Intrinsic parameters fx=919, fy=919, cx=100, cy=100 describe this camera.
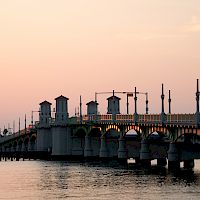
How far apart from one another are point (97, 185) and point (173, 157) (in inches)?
1588

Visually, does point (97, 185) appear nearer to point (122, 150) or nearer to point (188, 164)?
point (188, 164)

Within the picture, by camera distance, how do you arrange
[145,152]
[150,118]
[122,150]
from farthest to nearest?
[122,150], [145,152], [150,118]

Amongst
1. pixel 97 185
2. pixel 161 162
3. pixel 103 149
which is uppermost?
pixel 103 149

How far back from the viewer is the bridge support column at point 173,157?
161 meters

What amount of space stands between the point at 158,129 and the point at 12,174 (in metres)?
28.9

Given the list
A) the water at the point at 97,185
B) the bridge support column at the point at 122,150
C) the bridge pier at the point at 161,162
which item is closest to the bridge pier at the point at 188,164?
the bridge pier at the point at 161,162

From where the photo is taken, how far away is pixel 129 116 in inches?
7146

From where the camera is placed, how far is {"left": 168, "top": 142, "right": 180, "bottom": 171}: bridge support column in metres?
161

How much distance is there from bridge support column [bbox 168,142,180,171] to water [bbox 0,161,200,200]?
21.7 feet

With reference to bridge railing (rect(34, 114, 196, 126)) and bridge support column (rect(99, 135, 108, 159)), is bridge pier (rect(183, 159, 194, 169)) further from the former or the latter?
bridge support column (rect(99, 135, 108, 159))

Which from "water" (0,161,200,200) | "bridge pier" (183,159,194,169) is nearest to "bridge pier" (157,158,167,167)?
"bridge pier" (183,159,194,169)

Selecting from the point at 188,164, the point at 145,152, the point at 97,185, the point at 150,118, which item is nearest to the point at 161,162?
the point at 188,164

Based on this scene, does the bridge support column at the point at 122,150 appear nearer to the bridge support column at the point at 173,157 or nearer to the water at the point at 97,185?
the bridge support column at the point at 173,157

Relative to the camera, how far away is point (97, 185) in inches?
4879
